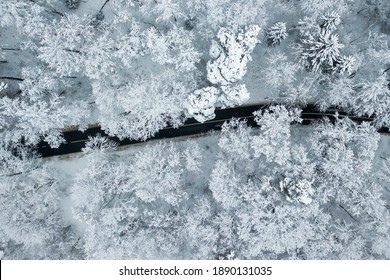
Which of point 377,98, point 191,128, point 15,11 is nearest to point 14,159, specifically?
point 15,11

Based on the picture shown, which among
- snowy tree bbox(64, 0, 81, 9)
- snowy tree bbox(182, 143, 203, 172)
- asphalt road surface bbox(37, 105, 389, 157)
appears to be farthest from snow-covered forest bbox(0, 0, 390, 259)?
asphalt road surface bbox(37, 105, 389, 157)

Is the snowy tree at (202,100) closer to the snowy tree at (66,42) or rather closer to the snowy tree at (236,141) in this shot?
the snowy tree at (236,141)

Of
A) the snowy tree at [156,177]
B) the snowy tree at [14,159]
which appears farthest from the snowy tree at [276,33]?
the snowy tree at [14,159]

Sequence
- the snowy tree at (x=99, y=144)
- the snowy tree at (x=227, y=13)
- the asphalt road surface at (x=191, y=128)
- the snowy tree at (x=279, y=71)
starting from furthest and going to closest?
the asphalt road surface at (x=191, y=128) → the snowy tree at (x=99, y=144) → the snowy tree at (x=279, y=71) → the snowy tree at (x=227, y=13)

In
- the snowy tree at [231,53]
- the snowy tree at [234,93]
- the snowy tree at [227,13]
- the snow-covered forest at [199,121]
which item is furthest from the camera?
the snowy tree at [234,93]

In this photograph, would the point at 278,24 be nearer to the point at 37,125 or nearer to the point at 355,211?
the point at 355,211

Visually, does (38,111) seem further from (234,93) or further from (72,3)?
(234,93)
